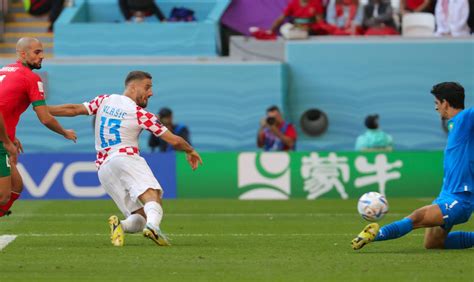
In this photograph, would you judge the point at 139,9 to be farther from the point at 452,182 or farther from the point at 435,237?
the point at 452,182

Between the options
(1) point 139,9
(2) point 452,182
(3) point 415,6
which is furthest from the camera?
(1) point 139,9

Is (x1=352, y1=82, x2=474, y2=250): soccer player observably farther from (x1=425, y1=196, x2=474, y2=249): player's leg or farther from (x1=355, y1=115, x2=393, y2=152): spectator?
(x1=355, y1=115, x2=393, y2=152): spectator

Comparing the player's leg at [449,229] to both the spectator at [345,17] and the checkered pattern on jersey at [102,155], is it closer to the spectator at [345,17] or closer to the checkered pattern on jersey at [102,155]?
the checkered pattern on jersey at [102,155]

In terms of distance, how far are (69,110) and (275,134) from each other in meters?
12.2

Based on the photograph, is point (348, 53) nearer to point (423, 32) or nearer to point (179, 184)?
point (423, 32)

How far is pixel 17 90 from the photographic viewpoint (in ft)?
45.0

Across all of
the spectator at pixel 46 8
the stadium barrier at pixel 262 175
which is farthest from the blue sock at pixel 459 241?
the spectator at pixel 46 8

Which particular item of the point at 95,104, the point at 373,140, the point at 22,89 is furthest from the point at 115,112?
the point at 373,140

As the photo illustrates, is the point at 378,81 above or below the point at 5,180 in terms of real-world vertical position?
below

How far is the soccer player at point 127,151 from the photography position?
44.6ft

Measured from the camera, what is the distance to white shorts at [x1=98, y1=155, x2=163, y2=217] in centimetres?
1363

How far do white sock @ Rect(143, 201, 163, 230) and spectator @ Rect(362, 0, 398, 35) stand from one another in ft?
53.1

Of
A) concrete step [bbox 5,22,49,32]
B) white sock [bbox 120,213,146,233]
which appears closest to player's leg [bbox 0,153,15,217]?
white sock [bbox 120,213,146,233]

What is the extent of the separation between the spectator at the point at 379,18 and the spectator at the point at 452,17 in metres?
1.01
